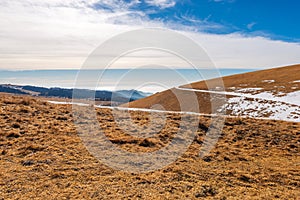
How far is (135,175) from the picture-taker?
34.7ft

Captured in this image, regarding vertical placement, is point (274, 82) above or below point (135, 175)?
above

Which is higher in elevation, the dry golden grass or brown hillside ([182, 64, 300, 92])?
brown hillside ([182, 64, 300, 92])

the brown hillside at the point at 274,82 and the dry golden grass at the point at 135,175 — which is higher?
the brown hillside at the point at 274,82

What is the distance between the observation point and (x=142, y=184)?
9.74 m

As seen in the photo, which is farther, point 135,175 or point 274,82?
point 274,82

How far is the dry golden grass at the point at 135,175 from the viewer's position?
29.9ft

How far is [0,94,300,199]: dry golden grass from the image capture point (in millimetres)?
9102

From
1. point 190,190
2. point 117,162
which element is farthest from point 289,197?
point 117,162

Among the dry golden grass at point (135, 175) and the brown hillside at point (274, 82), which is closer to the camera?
the dry golden grass at point (135, 175)

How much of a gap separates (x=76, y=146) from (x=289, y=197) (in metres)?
10.0

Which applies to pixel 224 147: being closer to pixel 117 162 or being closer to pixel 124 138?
pixel 124 138

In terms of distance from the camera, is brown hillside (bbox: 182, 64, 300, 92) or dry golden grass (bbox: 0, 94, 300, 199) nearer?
dry golden grass (bbox: 0, 94, 300, 199)

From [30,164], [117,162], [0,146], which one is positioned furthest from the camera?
[0,146]

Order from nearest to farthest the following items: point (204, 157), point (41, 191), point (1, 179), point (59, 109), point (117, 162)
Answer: point (41, 191)
point (1, 179)
point (117, 162)
point (204, 157)
point (59, 109)
